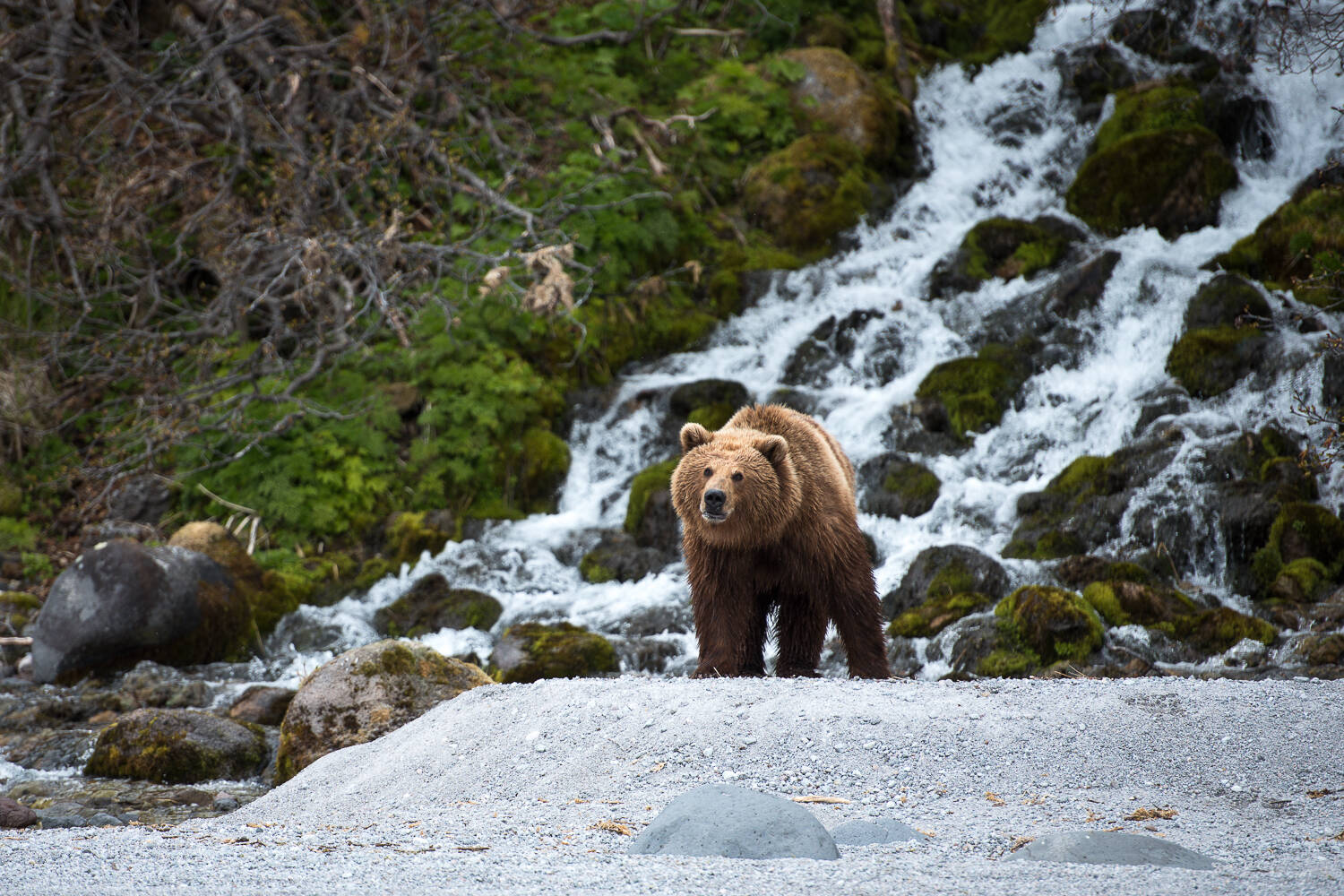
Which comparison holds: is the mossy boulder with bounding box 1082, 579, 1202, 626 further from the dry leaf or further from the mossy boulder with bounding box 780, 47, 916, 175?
the mossy boulder with bounding box 780, 47, 916, 175

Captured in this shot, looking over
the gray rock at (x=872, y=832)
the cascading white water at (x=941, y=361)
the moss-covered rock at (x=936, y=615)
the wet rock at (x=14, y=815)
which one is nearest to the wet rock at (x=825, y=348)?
the cascading white water at (x=941, y=361)

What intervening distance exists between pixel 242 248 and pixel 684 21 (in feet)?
32.2

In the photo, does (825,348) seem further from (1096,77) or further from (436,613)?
(1096,77)

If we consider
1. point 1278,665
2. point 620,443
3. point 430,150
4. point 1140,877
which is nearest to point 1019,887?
Result: point 1140,877

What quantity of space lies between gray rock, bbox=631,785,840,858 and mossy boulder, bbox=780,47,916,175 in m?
16.6

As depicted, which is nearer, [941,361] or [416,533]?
[416,533]

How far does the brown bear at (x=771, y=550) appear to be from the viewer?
600 centimetres

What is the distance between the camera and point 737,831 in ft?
11.9

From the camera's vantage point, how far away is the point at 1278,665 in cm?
843

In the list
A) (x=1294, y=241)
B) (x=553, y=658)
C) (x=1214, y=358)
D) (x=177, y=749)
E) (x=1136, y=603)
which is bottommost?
(x=177, y=749)

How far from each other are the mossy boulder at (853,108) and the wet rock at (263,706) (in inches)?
544

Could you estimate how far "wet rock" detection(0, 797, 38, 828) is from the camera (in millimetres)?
5575

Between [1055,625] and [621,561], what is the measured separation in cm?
495

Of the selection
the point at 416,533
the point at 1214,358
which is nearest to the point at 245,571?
the point at 416,533
